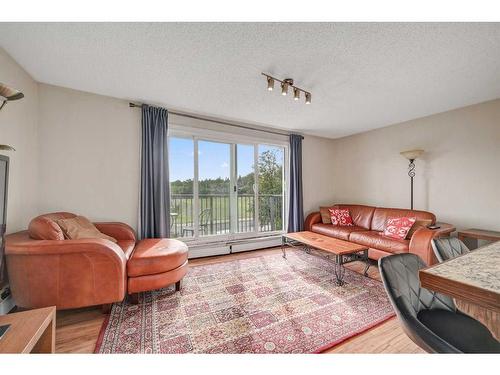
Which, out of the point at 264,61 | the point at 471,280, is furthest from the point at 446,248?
the point at 264,61

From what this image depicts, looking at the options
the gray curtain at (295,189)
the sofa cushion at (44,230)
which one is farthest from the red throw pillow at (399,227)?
the sofa cushion at (44,230)

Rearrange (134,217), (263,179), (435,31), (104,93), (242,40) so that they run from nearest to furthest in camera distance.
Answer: (435,31) < (242,40) < (104,93) < (134,217) < (263,179)

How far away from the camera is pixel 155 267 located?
2004 millimetres

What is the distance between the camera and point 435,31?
1534mm

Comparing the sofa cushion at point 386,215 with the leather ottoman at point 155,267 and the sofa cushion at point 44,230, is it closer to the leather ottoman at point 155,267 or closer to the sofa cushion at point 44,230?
the leather ottoman at point 155,267

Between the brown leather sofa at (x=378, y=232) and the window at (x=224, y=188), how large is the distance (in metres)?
1.04

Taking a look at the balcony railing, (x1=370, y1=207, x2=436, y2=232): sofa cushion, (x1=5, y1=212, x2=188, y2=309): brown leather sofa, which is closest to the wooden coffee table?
the balcony railing

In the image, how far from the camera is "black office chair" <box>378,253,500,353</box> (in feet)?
2.53

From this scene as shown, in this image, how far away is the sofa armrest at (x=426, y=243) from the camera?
2432 mm
